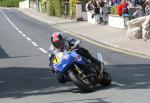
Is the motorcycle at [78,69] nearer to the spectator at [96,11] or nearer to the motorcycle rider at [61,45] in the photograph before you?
the motorcycle rider at [61,45]

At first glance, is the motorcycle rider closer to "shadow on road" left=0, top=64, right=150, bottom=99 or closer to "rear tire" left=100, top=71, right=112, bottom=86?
→ "rear tire" left=100, top=71, right=112, bottom=86

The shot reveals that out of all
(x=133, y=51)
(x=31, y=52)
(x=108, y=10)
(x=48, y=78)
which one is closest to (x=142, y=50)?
(x=133, y=51)

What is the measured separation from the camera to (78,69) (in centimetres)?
1236

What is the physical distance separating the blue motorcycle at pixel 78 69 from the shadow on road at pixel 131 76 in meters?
0.67

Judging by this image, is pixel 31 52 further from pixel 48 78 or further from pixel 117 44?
A: pixel 48 78

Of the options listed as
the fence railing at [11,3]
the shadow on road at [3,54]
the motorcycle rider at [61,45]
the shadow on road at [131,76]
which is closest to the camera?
the motorcycle rider at [61,45]

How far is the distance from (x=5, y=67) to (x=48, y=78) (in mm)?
3981

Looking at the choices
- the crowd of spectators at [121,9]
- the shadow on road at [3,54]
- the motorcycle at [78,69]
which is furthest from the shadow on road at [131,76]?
the crowd of spectators at [121,9]

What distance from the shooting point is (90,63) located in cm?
1273

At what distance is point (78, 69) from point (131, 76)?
2.51 metres

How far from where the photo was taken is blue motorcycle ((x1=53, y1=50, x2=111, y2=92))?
12.3 meters

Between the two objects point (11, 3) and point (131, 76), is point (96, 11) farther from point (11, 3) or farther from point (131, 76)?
point (11, 3)

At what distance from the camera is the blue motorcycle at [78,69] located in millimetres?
12258

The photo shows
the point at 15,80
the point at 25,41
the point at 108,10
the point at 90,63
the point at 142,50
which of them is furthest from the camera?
the point at 108,10
